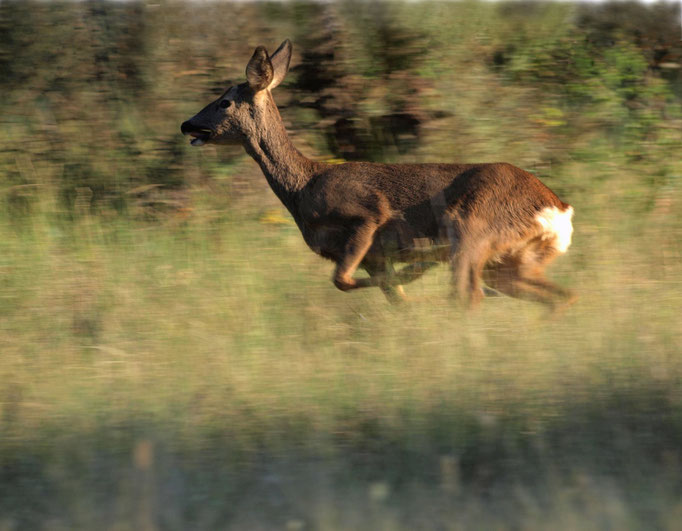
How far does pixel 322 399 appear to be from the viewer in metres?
4.56

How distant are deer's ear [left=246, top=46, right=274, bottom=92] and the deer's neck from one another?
150mm

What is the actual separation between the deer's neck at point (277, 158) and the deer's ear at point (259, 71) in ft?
0.49

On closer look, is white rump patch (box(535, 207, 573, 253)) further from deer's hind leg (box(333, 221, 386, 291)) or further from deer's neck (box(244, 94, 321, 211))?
deer's neck (box(244, 94, 321, 211))

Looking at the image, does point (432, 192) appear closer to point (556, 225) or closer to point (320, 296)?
point (556, 225)

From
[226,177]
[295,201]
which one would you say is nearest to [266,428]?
[295,201]

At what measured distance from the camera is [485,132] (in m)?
8.70

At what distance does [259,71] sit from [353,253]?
4.61ft

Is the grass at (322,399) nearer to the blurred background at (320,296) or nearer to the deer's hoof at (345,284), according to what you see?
the blurred background at (320,296)

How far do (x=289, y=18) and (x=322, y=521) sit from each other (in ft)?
21.8

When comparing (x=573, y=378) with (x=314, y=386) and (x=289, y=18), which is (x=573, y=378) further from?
(x=289, y=18)

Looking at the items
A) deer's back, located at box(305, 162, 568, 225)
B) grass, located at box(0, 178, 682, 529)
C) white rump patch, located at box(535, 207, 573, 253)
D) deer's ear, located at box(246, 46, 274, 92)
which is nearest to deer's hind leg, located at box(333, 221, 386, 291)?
deer's back, located at box(305, 162, 568, 225)

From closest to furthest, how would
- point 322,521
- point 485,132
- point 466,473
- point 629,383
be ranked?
point 322,521 → point 466,473 → point 629,383 → point 485,132

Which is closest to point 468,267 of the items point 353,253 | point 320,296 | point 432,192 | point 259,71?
point 432,192

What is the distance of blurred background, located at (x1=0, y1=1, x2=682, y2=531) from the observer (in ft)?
12.0
